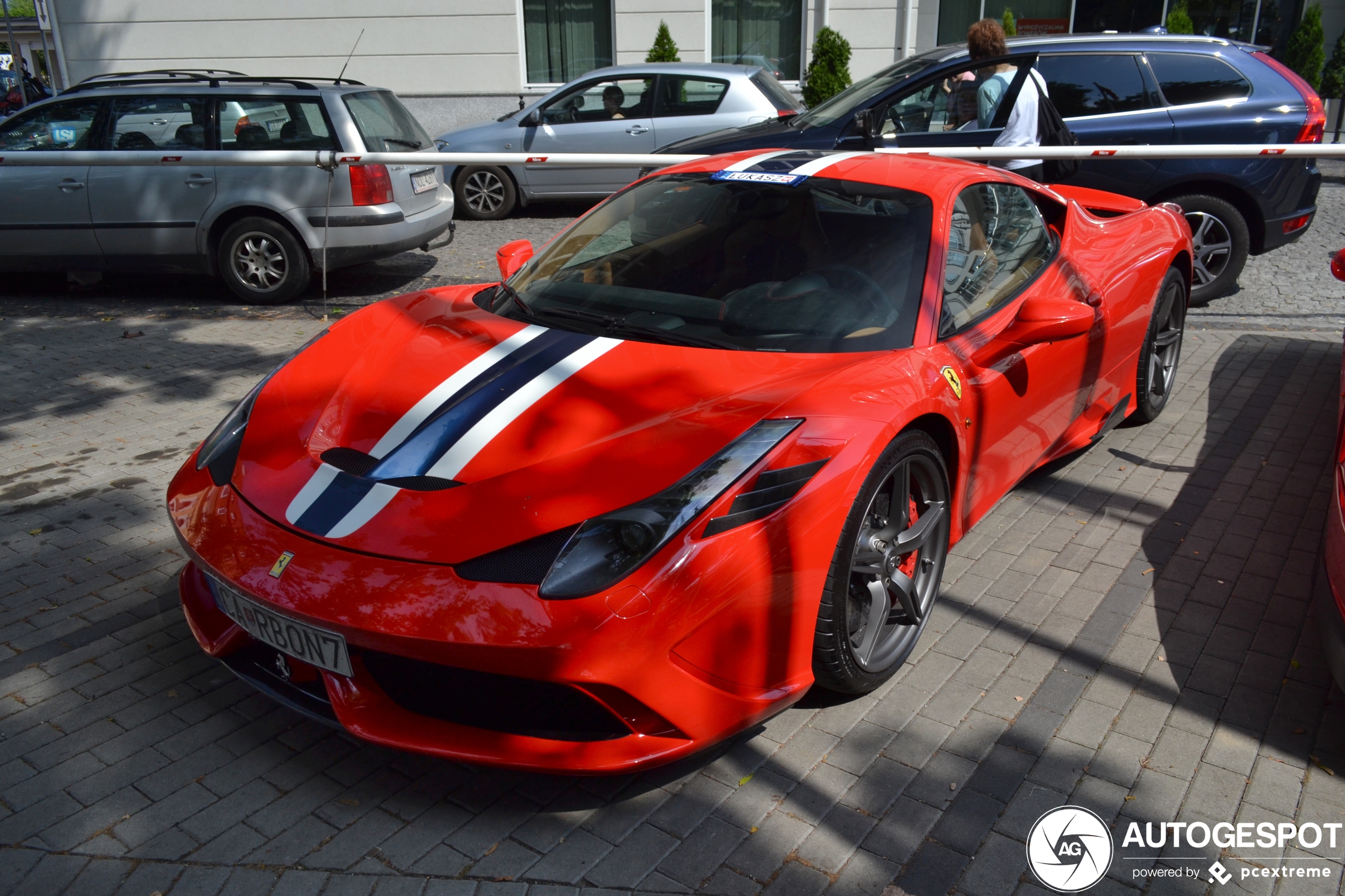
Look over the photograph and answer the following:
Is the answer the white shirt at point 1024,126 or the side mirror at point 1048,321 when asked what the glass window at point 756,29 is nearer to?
the white shirt at point 1024,126

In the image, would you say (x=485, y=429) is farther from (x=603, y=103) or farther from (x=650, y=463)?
(x=603, y=103)

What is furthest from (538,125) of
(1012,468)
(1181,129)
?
(1012,468)

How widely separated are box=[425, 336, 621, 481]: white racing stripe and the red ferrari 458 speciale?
1 cm

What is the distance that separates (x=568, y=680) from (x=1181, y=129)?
709 centimetres

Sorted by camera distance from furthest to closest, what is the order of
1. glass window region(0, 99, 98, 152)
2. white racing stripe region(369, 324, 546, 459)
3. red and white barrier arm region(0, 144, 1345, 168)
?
glass window region(0, 99, 98, 152)
red and white barrier arm region(0, 144, 1345, 168)
white racing stripe region(369, 324, 546, 459)

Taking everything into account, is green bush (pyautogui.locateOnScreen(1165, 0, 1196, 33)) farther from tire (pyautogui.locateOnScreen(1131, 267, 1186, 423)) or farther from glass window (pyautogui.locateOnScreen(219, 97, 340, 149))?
glass window (pyautogui.locateOnScreen(219, 97, 340, 149))

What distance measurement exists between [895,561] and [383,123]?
6.63 metres

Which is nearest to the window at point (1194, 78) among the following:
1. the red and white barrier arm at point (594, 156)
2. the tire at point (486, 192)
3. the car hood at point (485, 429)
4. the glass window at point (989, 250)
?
the red and white barrier arm at point (594, 156)

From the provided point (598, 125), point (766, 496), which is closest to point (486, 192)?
point (598, 125)

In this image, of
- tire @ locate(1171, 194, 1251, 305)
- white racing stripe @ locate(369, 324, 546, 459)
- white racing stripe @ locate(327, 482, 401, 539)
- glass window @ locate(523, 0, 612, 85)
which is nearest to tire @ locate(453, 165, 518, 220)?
glass window @ locate(523, 0, 612, 85)

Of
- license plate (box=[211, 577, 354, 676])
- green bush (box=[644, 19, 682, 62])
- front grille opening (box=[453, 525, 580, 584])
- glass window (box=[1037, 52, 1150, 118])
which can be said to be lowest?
license plate (box=[211, 577, 354, 676])

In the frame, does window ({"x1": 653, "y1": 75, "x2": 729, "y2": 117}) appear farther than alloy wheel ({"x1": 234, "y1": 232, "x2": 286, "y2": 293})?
Yes

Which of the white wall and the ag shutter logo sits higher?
the white wall

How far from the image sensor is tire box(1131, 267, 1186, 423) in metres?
4.94
